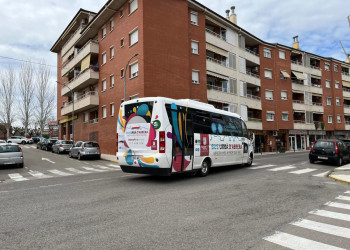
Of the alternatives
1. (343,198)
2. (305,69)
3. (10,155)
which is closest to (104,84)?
(10,155)

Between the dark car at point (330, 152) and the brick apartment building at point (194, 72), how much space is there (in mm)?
11236

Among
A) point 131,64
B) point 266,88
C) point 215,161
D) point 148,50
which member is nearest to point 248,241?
point 215,161

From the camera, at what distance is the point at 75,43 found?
33156 millimetres

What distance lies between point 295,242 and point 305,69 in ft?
140

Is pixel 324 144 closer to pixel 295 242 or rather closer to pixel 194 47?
pixel 194 47

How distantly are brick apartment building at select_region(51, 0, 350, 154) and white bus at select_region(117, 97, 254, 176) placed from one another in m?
11.0

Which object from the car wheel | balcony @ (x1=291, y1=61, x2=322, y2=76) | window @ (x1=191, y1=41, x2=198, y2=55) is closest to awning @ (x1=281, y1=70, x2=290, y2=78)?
balcony @ (x1=291, y1=61, x2=322, y2=76)

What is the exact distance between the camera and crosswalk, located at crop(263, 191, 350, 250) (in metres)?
3.72

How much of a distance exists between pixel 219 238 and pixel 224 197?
2.96m

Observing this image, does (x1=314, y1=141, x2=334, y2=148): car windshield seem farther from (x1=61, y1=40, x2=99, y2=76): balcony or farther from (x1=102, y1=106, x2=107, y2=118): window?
(x1=61, y1=40, x2=99, y2=76): balcony

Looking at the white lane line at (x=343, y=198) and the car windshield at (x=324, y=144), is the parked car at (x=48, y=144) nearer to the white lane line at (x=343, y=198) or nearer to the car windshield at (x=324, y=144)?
the car windshield at (x=324, y=144)

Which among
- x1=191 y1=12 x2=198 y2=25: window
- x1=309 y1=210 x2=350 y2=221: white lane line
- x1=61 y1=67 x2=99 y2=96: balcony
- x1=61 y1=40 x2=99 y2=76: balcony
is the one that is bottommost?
x1=309 y1=210 x2=350 y2=221: white lane line

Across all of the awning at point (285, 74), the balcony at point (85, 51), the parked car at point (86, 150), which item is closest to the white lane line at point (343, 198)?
the parked car at point (86, 150)

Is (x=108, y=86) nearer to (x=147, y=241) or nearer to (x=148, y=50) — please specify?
(x=148, y=50)
